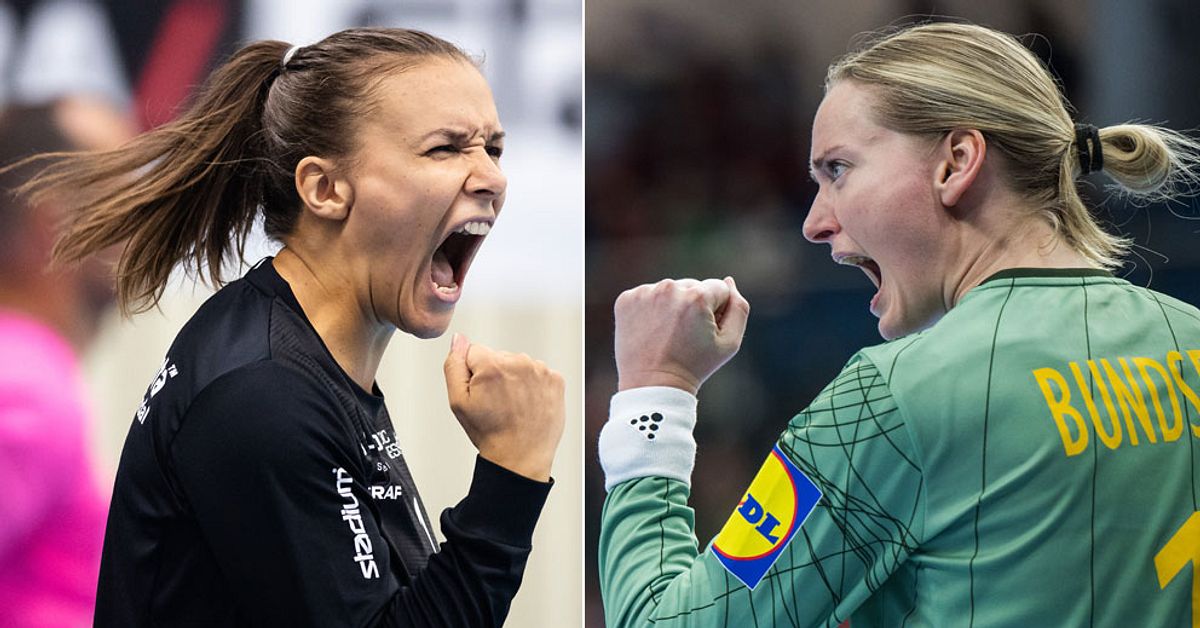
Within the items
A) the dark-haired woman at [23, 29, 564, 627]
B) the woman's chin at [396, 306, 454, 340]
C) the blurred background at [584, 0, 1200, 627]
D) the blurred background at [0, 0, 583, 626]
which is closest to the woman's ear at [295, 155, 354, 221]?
the dark-haired woman at [23, 29, 564, 627]

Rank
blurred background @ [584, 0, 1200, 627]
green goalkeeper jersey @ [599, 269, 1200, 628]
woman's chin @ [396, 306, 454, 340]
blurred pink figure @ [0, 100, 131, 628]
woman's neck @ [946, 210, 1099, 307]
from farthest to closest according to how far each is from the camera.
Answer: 1. blurred background @ [584, 0, 1200, 627]
2. blurred pink figure @ [0, 100, 131, 628]
3. woman's chin @ [396, 306, 454, 340]
4. woman's neck @ [946, 210, 1099, 307]
5. green goalkeeper jersey @ [599, 269, 1200, 628]

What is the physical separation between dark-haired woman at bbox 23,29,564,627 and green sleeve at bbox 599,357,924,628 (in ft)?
0.60

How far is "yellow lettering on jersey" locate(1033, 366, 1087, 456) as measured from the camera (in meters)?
1.07

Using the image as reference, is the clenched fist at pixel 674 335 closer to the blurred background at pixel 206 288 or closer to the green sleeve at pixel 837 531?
the green sleeve at pixel 837 531

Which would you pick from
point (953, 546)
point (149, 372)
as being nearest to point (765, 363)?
point (149, 372)

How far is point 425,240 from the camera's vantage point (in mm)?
1421

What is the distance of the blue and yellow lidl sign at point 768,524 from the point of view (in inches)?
44.3

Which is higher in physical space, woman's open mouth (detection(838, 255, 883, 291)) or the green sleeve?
woman's open mouth (detection(838, 255, 883, 291))

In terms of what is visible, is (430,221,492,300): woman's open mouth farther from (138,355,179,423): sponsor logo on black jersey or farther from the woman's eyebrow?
(138,355,179,423): sponsor logo on black jersey

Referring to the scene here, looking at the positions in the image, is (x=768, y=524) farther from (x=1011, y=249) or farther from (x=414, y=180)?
(x=414, y=180)

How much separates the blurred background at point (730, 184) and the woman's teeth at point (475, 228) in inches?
65.5

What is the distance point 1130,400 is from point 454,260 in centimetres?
82

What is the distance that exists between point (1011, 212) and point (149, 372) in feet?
7.13

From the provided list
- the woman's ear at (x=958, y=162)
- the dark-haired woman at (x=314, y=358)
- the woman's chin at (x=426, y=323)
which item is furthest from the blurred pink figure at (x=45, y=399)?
the woman's ear at (x=958, y=162)
